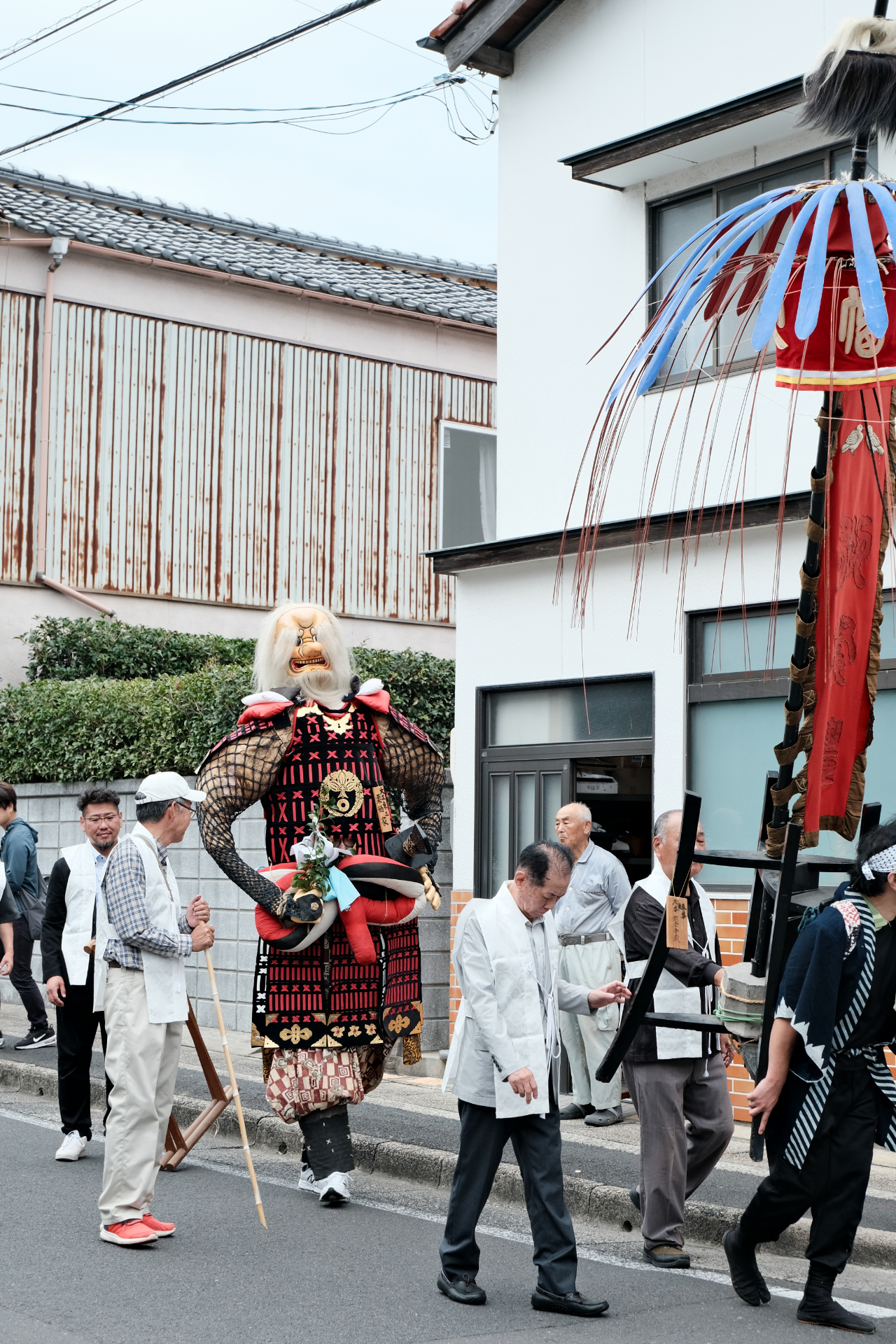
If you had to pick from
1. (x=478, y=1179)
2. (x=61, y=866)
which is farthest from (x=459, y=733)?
(x=478, y=1179)

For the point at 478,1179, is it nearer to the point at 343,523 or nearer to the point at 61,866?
the point at 61,866

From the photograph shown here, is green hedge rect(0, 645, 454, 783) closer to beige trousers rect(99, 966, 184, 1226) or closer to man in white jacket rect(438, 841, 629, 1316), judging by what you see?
beige trousers rect(99, 966, 184, 1226)

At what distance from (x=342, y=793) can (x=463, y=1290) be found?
242 centimetres

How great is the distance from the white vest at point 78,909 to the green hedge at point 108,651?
290 inches

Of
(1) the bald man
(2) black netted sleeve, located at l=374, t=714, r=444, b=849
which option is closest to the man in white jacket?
(2) black netted sleeve, located at l=374, t=714, r=444, b=849

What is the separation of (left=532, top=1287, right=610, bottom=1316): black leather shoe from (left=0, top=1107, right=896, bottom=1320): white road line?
79 cm

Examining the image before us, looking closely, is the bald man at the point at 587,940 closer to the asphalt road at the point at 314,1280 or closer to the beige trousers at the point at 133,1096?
the asphalt road at the point at 314,1280

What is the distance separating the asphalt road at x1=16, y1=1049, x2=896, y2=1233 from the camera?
23.4 ft

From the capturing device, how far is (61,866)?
8781mm

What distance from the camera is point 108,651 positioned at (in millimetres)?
16359

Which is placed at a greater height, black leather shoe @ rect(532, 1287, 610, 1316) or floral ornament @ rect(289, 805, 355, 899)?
floral ornament @ rect(289, 805, 355, 899)

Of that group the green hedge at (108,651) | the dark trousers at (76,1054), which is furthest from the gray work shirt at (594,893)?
the green hedge at (108,651)

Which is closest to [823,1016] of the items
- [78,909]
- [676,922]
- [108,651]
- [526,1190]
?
[676,922]

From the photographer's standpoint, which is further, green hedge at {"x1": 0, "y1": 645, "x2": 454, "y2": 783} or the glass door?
green hedge at {"x1": 0, "y1": 645, "x2": 454, "y2": 783}
